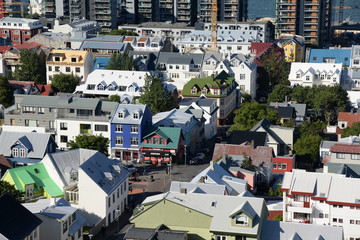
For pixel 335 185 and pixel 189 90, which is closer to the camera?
pixel 335 185

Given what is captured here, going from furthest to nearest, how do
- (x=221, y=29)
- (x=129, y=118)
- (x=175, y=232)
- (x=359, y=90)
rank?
(x=221, y=29) → (x=359, y=90) → (x=129, y=118) → (x=175, y=232)

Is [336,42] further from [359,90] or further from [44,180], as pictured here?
[44,180]

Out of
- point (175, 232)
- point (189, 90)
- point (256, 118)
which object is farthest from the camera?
point (189, 90)

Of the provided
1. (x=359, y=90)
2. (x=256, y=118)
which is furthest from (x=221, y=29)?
(x=256, y=118)

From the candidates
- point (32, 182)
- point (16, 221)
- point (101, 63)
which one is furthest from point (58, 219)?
point (101, 63)

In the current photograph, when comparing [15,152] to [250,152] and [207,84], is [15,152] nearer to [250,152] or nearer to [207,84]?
[250,152]

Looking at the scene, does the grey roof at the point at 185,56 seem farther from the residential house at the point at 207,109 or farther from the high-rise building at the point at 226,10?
the high-rise building at the point at 226,10

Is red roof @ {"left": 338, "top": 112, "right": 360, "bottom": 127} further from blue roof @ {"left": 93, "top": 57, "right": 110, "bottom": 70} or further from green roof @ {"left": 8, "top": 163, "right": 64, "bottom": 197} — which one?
green roof @ {"left": 8, "top": 163, "right": 64, "bottom": 197}
